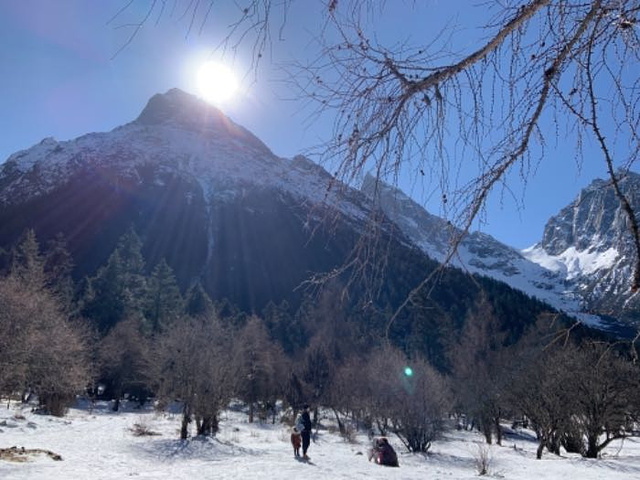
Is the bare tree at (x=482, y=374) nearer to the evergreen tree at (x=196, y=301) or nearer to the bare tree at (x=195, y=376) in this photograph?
the bare tree at (x=195, y=376)

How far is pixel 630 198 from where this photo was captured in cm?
155

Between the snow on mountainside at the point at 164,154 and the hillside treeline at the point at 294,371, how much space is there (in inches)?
1542

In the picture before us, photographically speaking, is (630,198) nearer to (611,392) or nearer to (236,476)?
(236,476)

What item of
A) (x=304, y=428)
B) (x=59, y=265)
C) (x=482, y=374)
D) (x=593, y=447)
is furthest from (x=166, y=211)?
(x=593, y=447)

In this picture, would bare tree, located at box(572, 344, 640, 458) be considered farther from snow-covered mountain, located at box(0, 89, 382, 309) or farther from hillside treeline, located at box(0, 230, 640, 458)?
snow-covered mountain, located at box(0, 89, 382, 309)

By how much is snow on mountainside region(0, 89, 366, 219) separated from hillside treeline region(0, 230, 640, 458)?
39178mm

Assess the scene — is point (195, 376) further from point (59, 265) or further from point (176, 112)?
point (176, 112)

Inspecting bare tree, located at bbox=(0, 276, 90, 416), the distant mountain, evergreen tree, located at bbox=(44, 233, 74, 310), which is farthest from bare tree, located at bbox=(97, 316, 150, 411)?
the distant mountain

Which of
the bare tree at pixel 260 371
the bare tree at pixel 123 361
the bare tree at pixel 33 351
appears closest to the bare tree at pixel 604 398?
the bare tree at pixel 33 351

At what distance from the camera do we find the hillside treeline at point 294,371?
58.4ft

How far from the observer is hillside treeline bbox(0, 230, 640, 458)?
58.4 ft

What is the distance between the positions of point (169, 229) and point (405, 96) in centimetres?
8747

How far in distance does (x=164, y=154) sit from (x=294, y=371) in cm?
8448

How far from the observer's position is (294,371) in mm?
33531
